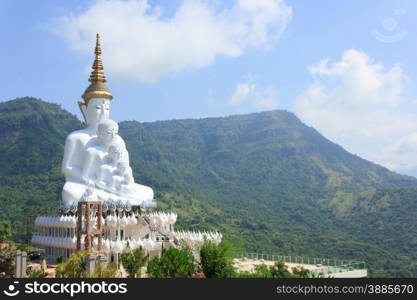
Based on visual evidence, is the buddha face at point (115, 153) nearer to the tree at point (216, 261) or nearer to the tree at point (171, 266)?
the tree at point (216, 261)

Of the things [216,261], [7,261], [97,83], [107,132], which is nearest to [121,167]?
[107,132]

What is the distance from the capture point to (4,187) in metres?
81.8

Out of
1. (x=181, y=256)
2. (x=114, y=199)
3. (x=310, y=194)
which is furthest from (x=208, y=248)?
(x=310, y=194)

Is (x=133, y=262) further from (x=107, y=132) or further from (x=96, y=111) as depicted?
(x=96, y=111)

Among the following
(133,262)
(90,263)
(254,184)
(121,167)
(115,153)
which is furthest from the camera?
(254,184)

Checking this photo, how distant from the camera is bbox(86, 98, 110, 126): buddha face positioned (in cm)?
4391

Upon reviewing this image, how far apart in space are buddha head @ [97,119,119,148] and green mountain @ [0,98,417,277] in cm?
1436

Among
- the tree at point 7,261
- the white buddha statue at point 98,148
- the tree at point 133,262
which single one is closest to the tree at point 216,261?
the tree at point 133,262

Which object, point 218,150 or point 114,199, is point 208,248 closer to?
point 114,199

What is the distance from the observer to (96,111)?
4391 cm

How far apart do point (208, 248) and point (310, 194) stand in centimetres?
10022

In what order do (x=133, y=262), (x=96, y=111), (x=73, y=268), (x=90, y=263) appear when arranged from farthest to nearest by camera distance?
(x=96, y=111), (x=133, y=262), (x=73, y=268), (x=90, y=263)

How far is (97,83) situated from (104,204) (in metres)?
11.8

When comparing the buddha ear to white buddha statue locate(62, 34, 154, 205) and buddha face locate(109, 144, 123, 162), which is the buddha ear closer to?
white buddha statue locate(62, 34, 154, 205)
